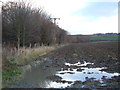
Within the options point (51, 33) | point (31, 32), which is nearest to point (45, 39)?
point (51, 33)

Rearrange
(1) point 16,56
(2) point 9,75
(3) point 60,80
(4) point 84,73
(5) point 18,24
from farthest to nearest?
(5) point 18,24 < (1) point 16,56 < (4) point 84,73 < (2) point 9,75 < (3) point 60,80

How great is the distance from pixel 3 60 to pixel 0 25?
19.1 meters

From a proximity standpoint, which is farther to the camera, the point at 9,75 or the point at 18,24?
the point at 18,24

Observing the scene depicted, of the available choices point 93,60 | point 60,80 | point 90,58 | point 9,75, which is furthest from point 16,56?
point 90,58

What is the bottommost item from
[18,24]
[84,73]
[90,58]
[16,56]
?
[90,58]

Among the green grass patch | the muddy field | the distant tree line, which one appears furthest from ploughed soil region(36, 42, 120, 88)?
the distant tree line

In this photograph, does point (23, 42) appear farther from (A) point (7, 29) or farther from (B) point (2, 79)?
(B) point (2, 79)

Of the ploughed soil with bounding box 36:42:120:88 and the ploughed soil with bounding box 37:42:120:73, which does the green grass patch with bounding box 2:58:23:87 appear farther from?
the ploughed soil with bounding box 37:42:120:73

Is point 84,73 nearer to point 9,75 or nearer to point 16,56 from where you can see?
point 9,75

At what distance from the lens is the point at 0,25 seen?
3366 cm

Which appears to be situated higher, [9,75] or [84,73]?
[9,75]

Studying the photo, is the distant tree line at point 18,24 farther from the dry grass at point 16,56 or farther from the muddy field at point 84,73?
the muddy field at point 84,73

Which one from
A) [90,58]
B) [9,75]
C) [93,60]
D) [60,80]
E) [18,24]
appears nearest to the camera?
[60,80]

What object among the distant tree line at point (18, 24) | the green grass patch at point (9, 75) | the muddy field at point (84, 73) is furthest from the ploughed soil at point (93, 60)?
the distant tree line at point (18, 24)
